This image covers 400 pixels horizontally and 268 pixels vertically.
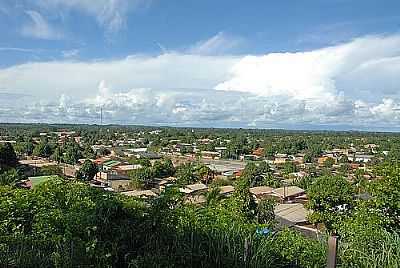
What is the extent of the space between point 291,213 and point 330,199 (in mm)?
3997

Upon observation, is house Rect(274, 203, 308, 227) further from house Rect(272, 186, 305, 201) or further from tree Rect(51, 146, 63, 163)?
tree Rect(51, 146, 63, 163)

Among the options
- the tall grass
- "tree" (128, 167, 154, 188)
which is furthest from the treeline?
"tree" (128, 167, 154, 188)

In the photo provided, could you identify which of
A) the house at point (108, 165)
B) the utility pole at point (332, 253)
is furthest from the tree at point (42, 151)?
the utility pole at point (332, 253)

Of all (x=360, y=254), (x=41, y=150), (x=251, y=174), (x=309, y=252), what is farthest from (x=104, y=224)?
(x=41, y=150)

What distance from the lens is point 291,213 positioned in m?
16.4

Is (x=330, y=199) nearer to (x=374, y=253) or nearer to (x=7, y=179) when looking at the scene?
(x=7, y=179)

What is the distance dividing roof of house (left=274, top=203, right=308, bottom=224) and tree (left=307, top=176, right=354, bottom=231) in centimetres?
179

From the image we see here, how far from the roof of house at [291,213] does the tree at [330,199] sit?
179cm

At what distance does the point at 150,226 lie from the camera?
2986 mm

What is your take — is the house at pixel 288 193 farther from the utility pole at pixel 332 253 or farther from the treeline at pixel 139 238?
the utility pole at pixel 332 253

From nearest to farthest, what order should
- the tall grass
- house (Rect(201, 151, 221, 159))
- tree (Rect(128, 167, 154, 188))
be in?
1. the tall grass
2. tree (Rect(128, 167, 154, 188))
3. house (Rect(201, 151, 221, 159))

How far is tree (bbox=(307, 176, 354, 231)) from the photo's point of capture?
1241cm

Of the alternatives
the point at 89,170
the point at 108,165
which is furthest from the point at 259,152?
the point at 89,170

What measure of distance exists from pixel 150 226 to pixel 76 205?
53 centimetres
